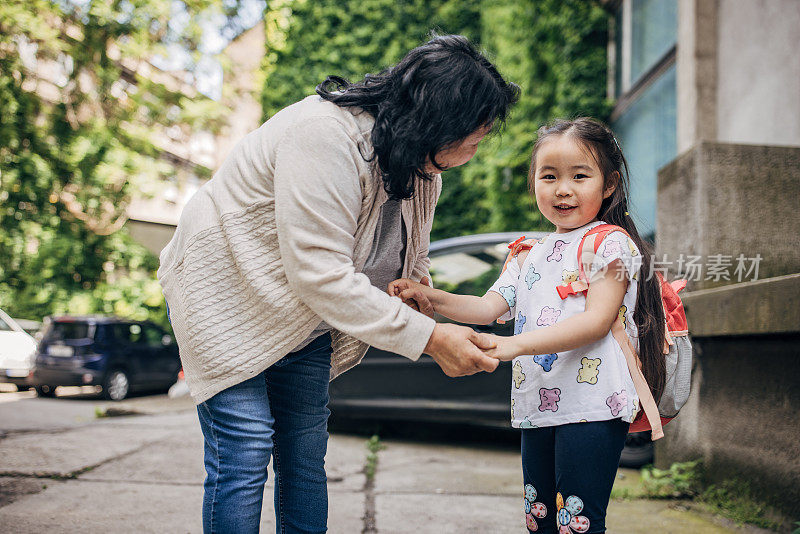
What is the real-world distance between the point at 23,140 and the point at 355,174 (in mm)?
13009

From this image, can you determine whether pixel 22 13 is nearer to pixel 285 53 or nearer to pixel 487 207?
pixel 285 53

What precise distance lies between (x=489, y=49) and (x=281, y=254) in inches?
336

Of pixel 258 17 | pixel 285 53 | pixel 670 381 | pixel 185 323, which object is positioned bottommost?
pixel 670 381

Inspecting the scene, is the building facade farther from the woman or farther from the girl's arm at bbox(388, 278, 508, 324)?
the woman

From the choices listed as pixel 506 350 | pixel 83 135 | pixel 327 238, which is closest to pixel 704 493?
pixel 506 350

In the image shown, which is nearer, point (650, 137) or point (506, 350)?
point (506, 350)

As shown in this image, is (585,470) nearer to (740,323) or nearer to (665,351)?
(665,351)

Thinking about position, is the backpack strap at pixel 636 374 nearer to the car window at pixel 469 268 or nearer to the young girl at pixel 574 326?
the young girl at pixel 574 326

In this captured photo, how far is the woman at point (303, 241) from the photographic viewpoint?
1.59m

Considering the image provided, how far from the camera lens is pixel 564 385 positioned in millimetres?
1805

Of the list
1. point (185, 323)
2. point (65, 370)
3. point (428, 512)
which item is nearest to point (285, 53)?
point (65, 370)

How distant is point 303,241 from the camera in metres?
1.56

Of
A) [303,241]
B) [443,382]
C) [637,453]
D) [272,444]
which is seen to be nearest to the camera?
[303,241]

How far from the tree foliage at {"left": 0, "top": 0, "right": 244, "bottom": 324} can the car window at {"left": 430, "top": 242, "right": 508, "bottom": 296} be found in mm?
9737
